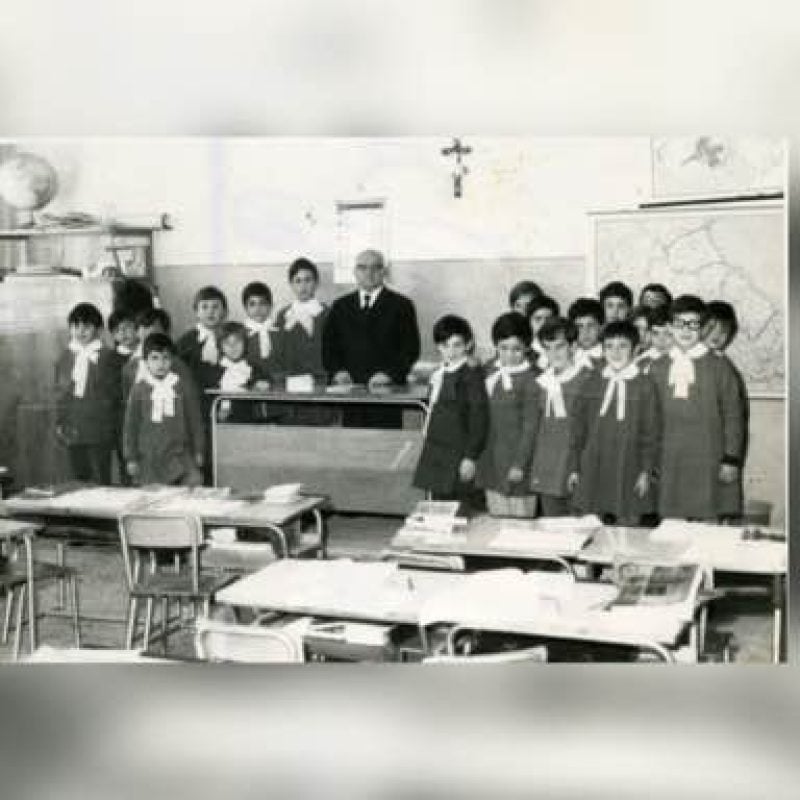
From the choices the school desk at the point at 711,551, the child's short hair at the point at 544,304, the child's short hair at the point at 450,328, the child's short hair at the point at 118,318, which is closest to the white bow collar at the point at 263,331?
the child's short hair at the point at 118,318

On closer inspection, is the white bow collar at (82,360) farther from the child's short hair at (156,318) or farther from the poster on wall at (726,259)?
the poster on wall at (726,259)

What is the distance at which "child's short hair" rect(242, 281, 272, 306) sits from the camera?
11.8ft

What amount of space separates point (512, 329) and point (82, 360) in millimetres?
1234

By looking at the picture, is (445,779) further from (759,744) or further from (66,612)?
(66,612)

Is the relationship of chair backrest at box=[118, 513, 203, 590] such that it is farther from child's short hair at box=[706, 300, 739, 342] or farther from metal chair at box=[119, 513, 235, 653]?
child's short hair at box=[706, 300, 739, 342]

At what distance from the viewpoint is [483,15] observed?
3473mm

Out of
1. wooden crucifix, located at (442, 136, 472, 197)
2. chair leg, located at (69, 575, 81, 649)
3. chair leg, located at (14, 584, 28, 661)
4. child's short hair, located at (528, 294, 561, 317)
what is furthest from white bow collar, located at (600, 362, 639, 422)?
chair leg, located at (14, 584, 28, 661)

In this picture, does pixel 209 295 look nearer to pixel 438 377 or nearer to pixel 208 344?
pixel 208 344

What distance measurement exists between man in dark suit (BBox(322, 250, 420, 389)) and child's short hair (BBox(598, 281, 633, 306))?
1.76 feet

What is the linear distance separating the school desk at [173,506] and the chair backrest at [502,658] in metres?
0.56

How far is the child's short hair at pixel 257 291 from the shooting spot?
3.61 metres

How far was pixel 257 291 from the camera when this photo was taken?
11.9ft

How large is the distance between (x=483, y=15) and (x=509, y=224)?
0.57m

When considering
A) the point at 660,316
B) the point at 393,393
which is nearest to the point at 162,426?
the point at 393,393
